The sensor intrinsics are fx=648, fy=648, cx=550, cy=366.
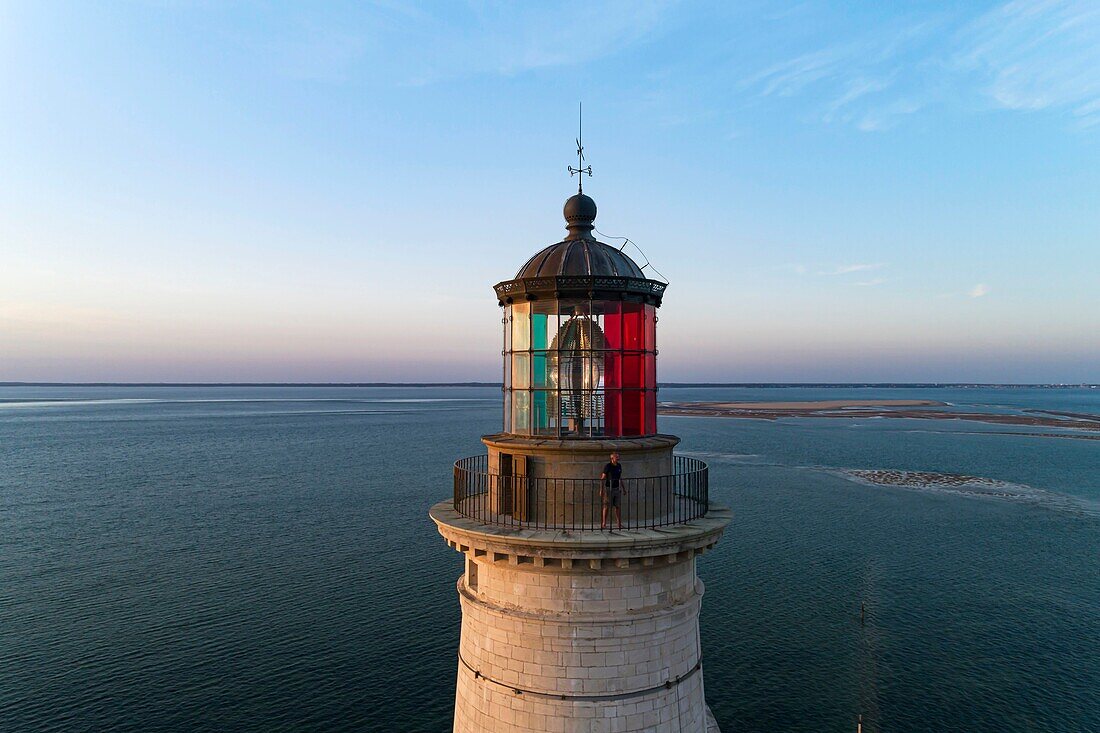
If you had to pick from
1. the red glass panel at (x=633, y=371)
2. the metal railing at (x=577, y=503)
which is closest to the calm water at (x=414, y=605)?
the metal railing at (x=577, y=503)

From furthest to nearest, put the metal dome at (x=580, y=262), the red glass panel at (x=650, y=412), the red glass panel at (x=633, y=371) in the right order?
1. the red glass panel at (x=650, y=412)
2. the red glass panel at (x=633, y=371)
3. the metal dome at (x=580, y=262)

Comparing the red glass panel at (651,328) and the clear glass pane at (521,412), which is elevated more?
the red glass panel at (651,328)

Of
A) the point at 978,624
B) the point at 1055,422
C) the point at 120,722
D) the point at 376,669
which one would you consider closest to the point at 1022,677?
the point at 978,624

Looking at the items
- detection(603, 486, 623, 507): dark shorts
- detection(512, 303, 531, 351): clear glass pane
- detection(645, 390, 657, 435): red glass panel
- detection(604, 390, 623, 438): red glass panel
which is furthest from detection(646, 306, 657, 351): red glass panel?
detection(603, 486, 623, 507): dark shorts

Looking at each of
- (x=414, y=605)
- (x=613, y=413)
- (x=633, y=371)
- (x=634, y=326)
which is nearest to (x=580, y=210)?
(x=634, y=326)

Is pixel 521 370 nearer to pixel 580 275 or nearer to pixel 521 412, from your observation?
pixel 521 412

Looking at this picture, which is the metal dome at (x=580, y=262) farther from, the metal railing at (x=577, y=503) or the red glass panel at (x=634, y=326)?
the metal railing at (x=577, y=503)
